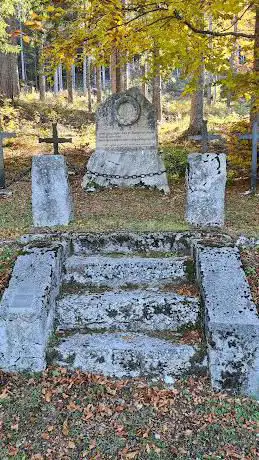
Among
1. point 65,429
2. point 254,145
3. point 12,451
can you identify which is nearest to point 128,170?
point 254,145

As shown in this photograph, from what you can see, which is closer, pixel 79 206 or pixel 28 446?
pixel 28 446

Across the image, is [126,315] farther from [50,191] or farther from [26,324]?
[50,191]

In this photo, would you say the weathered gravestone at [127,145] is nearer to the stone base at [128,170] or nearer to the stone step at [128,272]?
the stone base at [128,170]

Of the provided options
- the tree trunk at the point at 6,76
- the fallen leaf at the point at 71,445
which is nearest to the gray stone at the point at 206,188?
the fallen leaf at the point at 71,445

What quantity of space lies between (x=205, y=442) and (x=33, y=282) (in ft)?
8.10

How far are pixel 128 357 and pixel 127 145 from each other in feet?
19.9

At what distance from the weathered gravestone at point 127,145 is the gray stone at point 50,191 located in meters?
3.12

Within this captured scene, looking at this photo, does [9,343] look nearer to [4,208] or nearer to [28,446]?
[28,446]

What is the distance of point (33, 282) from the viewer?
4.76 m

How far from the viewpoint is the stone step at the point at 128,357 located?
421 cm

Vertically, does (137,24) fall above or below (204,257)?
above

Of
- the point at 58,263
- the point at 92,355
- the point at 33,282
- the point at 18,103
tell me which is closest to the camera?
the point at 92,355

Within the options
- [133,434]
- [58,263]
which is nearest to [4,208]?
[58,263]

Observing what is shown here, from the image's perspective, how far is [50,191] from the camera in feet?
20.6
